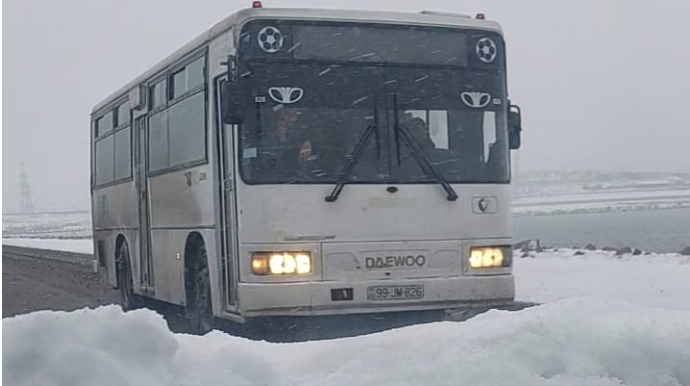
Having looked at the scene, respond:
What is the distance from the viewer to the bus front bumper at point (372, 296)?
9227 millimetres

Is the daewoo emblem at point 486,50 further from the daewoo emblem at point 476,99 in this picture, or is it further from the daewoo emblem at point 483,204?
the daewoo emblem at point 483,204

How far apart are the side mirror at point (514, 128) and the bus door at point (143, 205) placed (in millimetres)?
4775

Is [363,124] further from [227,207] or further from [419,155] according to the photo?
[227,207]

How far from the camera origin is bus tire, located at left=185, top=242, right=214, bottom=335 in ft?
35.1

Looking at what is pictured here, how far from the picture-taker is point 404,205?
9586mm

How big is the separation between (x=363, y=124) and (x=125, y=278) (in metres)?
6.54

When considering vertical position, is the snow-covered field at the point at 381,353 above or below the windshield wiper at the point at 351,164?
below

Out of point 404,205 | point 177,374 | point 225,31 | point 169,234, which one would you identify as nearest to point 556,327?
point 177,374

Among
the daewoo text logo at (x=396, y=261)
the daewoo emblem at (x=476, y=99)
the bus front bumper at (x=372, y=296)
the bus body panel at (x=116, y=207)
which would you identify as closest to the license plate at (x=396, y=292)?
the bus front bumper at (x=372, y=296)

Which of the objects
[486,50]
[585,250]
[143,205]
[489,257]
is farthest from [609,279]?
A: [486,50]

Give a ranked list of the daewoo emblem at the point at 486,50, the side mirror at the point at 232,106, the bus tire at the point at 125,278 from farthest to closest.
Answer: the bus tire at the point at 125,278
the daewoo emblem at the point at 486,50
the side mirror at the point at 232,106

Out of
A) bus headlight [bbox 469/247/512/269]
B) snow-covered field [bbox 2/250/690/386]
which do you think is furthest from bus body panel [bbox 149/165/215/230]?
snow-covered field [bbox 2/250/690/386]

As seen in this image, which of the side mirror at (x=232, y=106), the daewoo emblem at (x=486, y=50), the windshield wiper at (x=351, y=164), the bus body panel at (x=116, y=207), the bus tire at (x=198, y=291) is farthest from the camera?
the bus body panel at (x=116, y=207)

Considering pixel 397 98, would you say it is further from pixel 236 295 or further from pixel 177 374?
pixel 177 374
